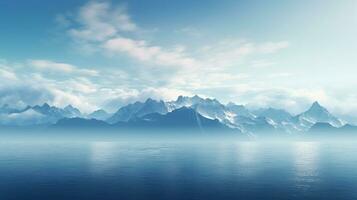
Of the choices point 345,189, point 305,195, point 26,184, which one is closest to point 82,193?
point 26,184

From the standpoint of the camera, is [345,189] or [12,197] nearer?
[12,197]

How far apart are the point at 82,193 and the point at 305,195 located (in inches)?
2775

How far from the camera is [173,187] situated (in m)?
118

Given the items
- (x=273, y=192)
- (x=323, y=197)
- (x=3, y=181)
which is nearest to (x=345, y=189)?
(x=323, y=197)

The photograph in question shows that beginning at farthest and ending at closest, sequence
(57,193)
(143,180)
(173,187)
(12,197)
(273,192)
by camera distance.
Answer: (143,180)
(173,187)
(273,192)
(57,193)
(12,197)

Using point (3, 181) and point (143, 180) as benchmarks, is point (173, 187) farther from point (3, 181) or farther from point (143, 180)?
point (3, 181)

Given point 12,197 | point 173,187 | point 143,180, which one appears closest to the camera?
point 12,197

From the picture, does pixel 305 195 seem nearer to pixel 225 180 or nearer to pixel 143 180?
pixel 225 180

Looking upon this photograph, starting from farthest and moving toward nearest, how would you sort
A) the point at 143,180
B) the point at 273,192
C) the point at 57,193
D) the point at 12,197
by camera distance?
the point at 143,180 → the point at 273,192 → the point at 57,193 → the point at 12,197

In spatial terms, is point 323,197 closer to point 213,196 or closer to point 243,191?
point 243,191

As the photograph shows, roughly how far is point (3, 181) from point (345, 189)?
12637 cm

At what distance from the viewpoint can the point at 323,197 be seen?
10388 centimetres

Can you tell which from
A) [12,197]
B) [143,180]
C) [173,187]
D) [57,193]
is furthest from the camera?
[143,180]

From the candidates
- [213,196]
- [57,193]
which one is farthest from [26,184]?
[213,196]
